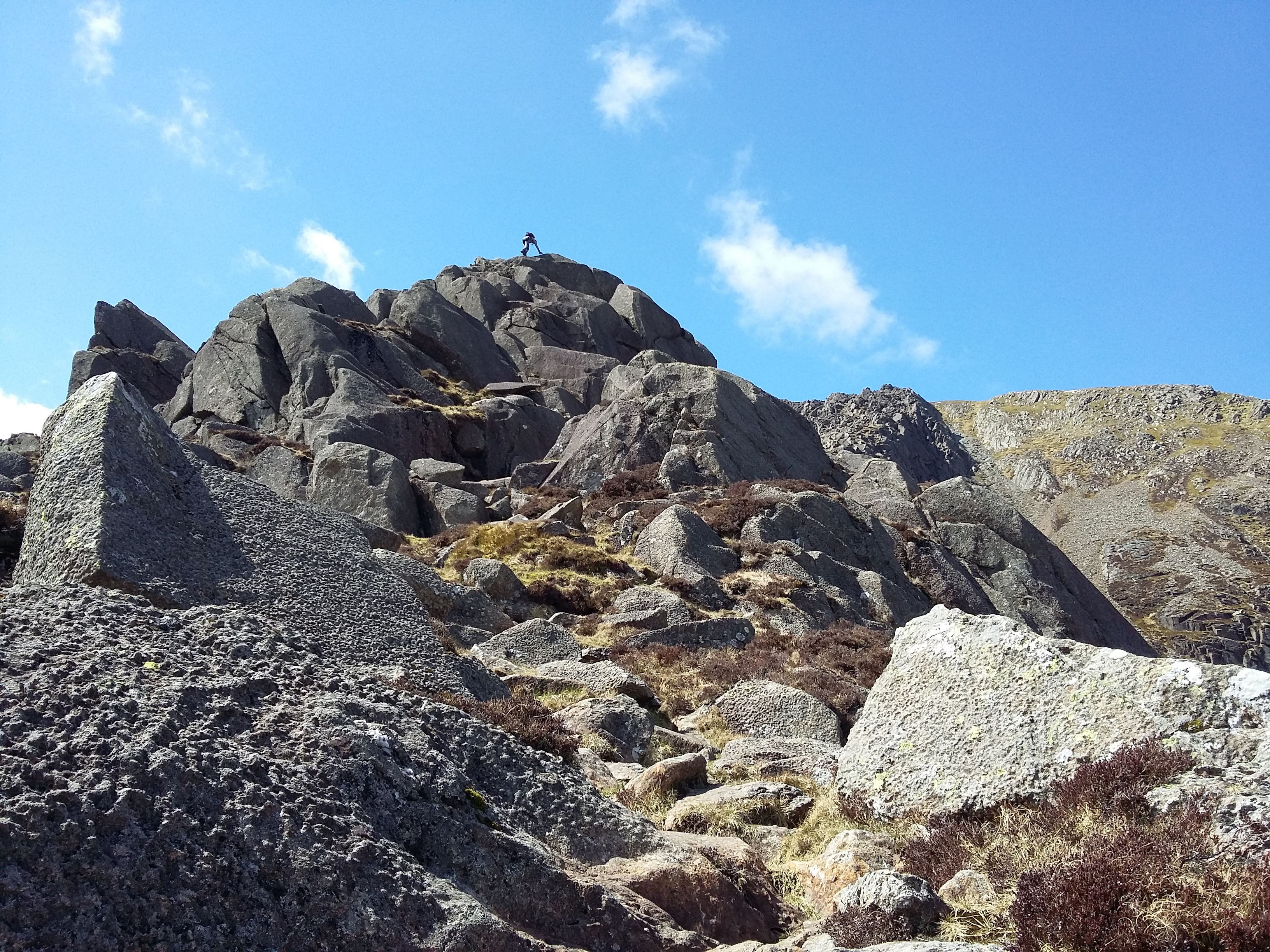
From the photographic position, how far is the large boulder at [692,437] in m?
37.7

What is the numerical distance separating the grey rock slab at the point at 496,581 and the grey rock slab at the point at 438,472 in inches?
672

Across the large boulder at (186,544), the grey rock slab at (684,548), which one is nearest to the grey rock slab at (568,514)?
the grey rock slab at (684,548)

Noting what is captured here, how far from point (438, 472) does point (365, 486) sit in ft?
17.6

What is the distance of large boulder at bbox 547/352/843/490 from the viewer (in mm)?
37688

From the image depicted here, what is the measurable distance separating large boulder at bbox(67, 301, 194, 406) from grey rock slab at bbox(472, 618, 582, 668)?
2099 inches

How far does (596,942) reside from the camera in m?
4.89

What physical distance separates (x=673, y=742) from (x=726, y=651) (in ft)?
25.3

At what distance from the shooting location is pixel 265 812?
14.4ft

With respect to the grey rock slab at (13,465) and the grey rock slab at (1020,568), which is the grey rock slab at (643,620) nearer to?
the grey rock slab at (1020,568)

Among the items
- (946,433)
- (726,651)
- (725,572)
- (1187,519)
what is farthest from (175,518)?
(946,433)

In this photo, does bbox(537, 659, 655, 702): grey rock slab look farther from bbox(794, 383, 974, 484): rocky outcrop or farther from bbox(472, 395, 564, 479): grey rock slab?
bbox(794, 383, 974, 484): rocky outcrop

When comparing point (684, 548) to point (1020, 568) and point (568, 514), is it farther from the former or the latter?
point (1020, 568)

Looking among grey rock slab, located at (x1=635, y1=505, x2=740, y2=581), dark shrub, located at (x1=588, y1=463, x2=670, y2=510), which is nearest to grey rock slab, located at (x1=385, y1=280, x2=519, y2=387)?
dark shrub, located at (x1=588, y1=463, x2=670, y2=510)

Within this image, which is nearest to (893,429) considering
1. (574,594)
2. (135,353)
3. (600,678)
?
(135,353)
